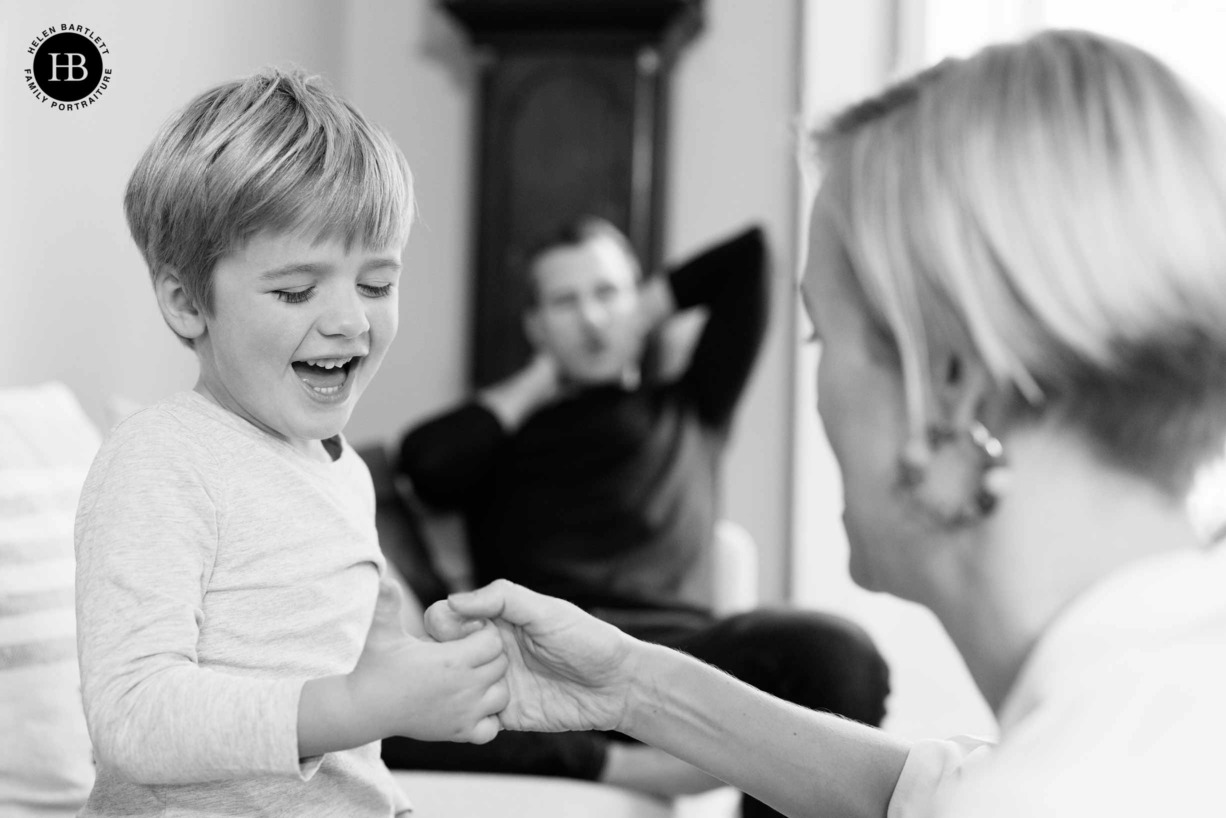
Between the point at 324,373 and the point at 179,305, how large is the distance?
134mm

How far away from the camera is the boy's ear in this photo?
103 centimetres

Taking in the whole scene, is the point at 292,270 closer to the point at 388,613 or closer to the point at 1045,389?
the point at 388,613

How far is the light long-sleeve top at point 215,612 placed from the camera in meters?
0.83

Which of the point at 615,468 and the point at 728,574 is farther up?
the point at 615,468

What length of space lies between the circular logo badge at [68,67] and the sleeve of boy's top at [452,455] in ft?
3.55

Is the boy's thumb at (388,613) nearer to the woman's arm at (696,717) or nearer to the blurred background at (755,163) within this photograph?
the woman's arm at (696,717)

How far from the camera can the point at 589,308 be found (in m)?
2.88

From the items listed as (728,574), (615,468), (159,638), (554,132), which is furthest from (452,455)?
(159,638)

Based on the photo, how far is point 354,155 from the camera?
1030 millimetres

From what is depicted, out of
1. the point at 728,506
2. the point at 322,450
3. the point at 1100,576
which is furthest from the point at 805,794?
the point at 728,506

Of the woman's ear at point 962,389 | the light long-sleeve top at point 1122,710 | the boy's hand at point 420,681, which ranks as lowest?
the boy's hand at point 420,681

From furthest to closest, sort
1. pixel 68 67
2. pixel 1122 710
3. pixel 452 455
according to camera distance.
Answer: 1. pixel 452 455
2. pixel 68 67
3. pixel 1122 710

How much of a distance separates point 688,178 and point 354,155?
8.94 feet

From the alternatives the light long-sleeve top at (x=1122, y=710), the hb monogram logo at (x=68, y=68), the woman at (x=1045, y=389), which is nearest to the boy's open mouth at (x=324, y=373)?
the woman at (x=1045, y=389)
